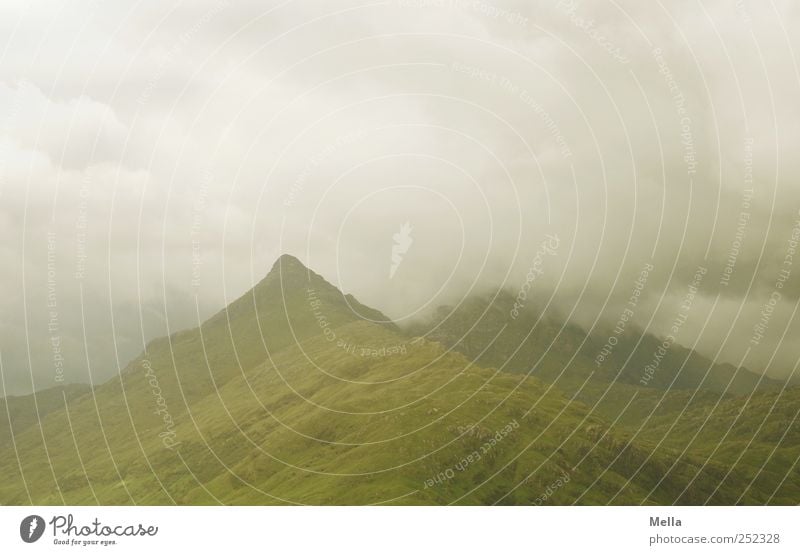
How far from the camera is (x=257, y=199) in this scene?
1927 inches

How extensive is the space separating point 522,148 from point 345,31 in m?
16.0

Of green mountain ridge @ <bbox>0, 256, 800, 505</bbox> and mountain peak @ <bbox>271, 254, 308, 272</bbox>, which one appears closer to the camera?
mountain peak @ <bbox>271, 254, 308, 272</bbox>
